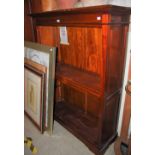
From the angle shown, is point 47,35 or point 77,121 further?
point 47,35

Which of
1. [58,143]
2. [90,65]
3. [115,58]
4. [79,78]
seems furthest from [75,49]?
[58,143]

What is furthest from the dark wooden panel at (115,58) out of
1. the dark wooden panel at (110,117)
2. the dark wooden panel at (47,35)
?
the dark wooden panel at (47,35)

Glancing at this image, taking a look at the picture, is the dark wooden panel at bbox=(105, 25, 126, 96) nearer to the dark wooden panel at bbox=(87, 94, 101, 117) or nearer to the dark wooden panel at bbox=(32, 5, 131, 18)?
the dark wooden panel at bbox=(32, 5, 131, 18)

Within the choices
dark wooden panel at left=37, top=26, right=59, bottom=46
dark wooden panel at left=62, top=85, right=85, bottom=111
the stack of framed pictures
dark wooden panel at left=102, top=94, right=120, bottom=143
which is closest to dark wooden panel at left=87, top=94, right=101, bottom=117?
dark wooden panel at left=62, top=85, right=85, bottom=111

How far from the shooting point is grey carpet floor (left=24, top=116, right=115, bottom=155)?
5.77 ft

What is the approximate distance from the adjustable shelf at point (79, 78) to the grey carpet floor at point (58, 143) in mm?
730

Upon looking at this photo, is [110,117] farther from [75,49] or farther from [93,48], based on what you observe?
[75,49]

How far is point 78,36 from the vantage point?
6.13 feet

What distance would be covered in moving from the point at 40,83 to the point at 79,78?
Result: 20.6 inches

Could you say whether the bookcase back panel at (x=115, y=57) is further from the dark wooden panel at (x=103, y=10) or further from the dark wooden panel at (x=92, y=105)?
the dark wooden panel at (x=92, y=105)

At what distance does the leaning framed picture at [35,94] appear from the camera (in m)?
1.94

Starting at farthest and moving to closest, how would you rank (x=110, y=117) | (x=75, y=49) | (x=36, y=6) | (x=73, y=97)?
1. (x=73, y=97)
2. (x=36, y=6)
3. (x=75, y=49)
4. (x=110, y=117)

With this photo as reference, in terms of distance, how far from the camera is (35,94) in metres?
2.08
